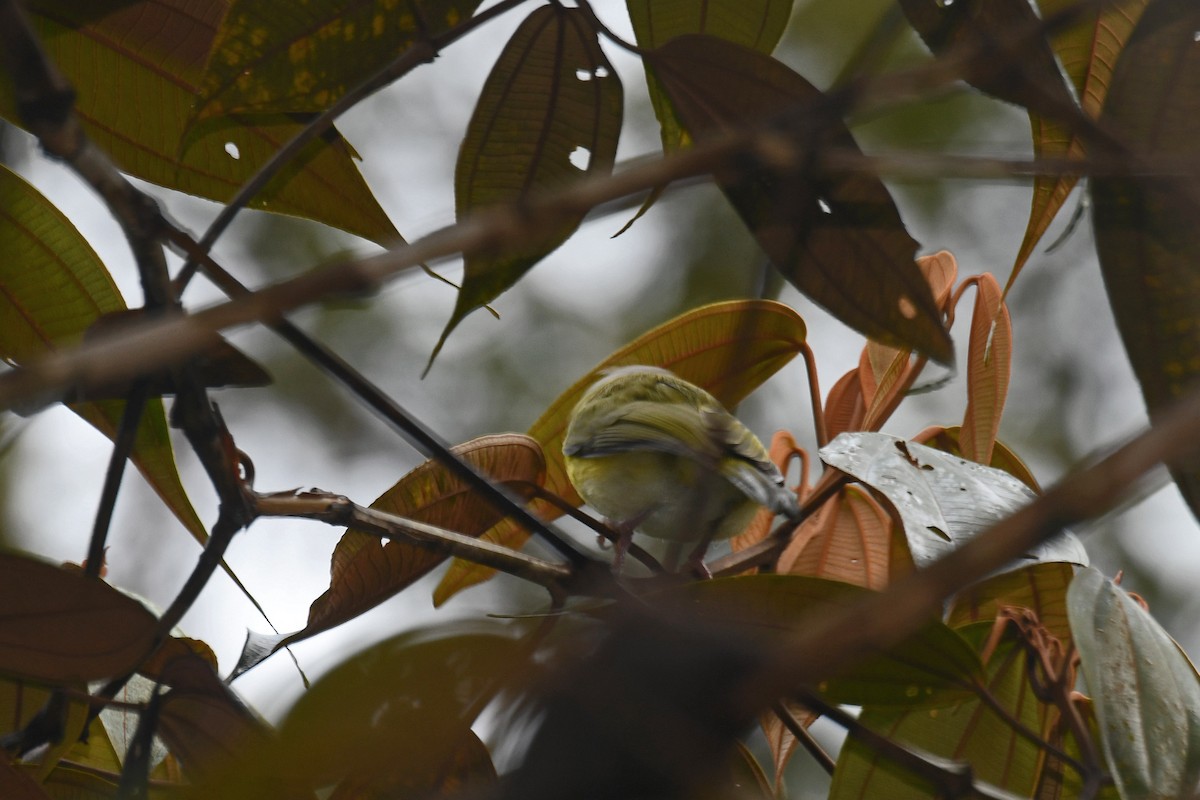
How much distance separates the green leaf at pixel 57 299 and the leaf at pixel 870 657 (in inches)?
15.1

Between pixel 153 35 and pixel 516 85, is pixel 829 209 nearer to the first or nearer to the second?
pixel 516 85

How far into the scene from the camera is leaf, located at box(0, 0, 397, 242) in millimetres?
766

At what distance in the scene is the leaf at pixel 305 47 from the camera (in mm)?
656

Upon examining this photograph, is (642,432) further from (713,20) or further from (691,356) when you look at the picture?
(713,20)

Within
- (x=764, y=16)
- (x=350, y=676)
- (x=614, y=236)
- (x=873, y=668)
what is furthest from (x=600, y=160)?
(x=350, y=676)

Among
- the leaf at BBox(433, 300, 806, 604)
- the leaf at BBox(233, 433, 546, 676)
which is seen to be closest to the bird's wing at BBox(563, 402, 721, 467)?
the leaf at BBox(433, 300, 806, 604)

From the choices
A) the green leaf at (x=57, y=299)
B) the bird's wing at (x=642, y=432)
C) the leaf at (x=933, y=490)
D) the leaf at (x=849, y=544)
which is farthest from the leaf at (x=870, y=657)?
the bird's wing at (x=642, y=432)

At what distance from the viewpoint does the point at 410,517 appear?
850 millimetres

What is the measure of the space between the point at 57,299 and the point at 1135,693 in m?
0.79

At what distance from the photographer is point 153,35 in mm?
769

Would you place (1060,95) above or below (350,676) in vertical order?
above

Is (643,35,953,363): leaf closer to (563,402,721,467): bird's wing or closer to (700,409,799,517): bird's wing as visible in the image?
(700,409,799,517): bird's wing

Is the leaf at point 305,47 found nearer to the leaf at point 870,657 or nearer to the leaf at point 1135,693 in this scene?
the leaf at point 870,657

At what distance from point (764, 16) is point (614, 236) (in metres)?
0.19
